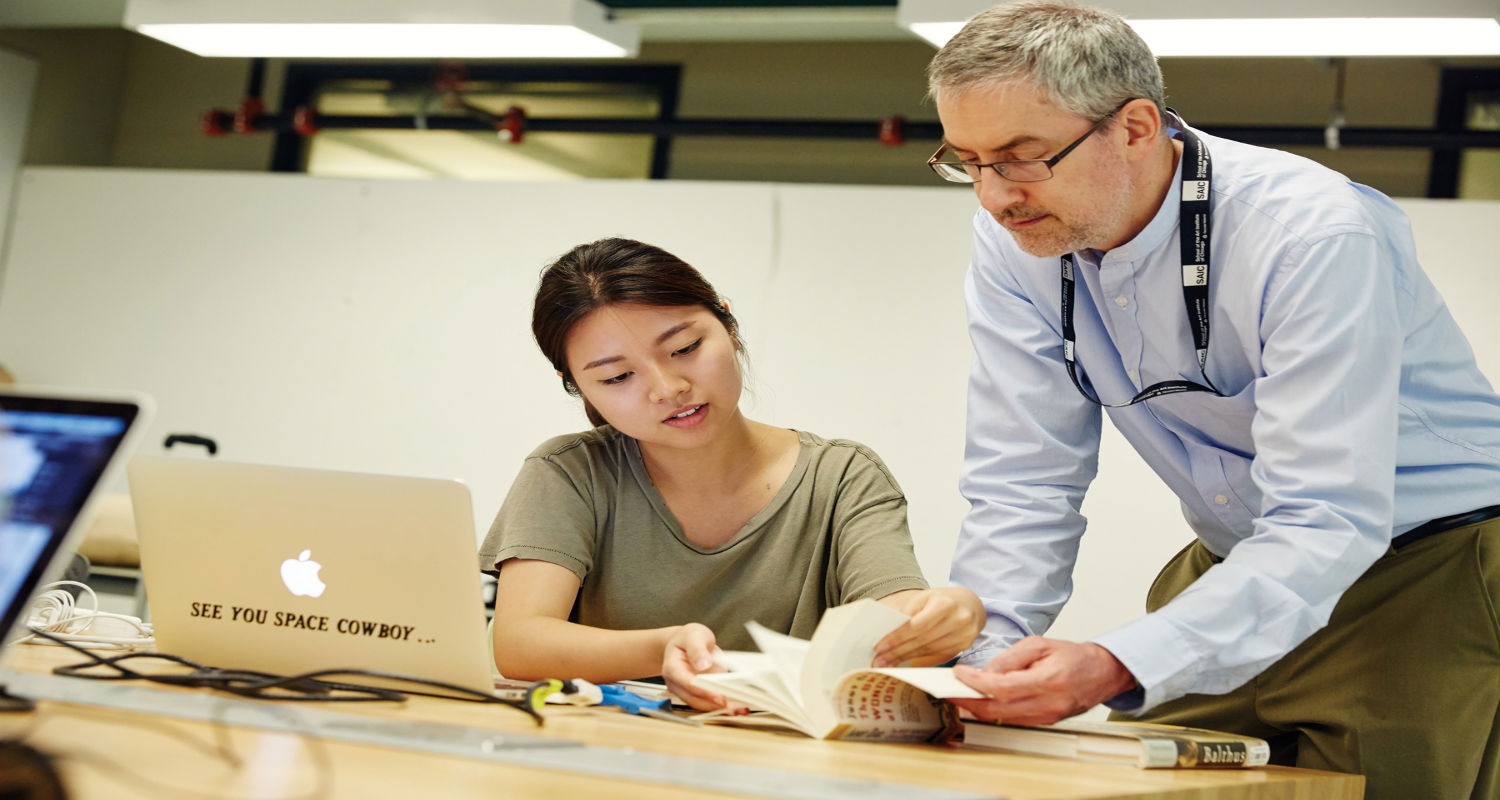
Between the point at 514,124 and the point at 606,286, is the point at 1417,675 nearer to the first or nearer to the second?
the point at 606,286

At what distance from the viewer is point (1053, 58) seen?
4.46 feet

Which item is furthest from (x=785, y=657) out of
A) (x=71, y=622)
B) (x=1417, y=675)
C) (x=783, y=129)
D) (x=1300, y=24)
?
(x=783, y=129)

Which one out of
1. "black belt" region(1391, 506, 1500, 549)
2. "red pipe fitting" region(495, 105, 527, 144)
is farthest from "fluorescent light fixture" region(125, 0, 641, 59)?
"black belt" region(1391, 506, 1500, 549)

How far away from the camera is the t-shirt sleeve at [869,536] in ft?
5.32

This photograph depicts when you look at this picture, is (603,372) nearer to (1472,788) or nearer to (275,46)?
(1472,788)

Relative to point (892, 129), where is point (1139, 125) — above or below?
below

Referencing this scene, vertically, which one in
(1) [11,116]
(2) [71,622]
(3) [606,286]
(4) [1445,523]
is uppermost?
(1) [11,116]

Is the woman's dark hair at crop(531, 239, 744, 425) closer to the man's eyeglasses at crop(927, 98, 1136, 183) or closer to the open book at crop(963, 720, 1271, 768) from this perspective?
the man's eyeglasses at crop(927, 98, 1136, 183)

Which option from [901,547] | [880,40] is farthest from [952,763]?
[880,40]

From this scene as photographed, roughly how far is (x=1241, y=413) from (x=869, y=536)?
0.49 metres

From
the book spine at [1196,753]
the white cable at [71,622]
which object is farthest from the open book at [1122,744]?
the white cable at [71,622]

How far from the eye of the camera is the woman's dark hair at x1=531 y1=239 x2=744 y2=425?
5.76ft

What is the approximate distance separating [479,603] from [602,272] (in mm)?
707

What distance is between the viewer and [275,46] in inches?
146
